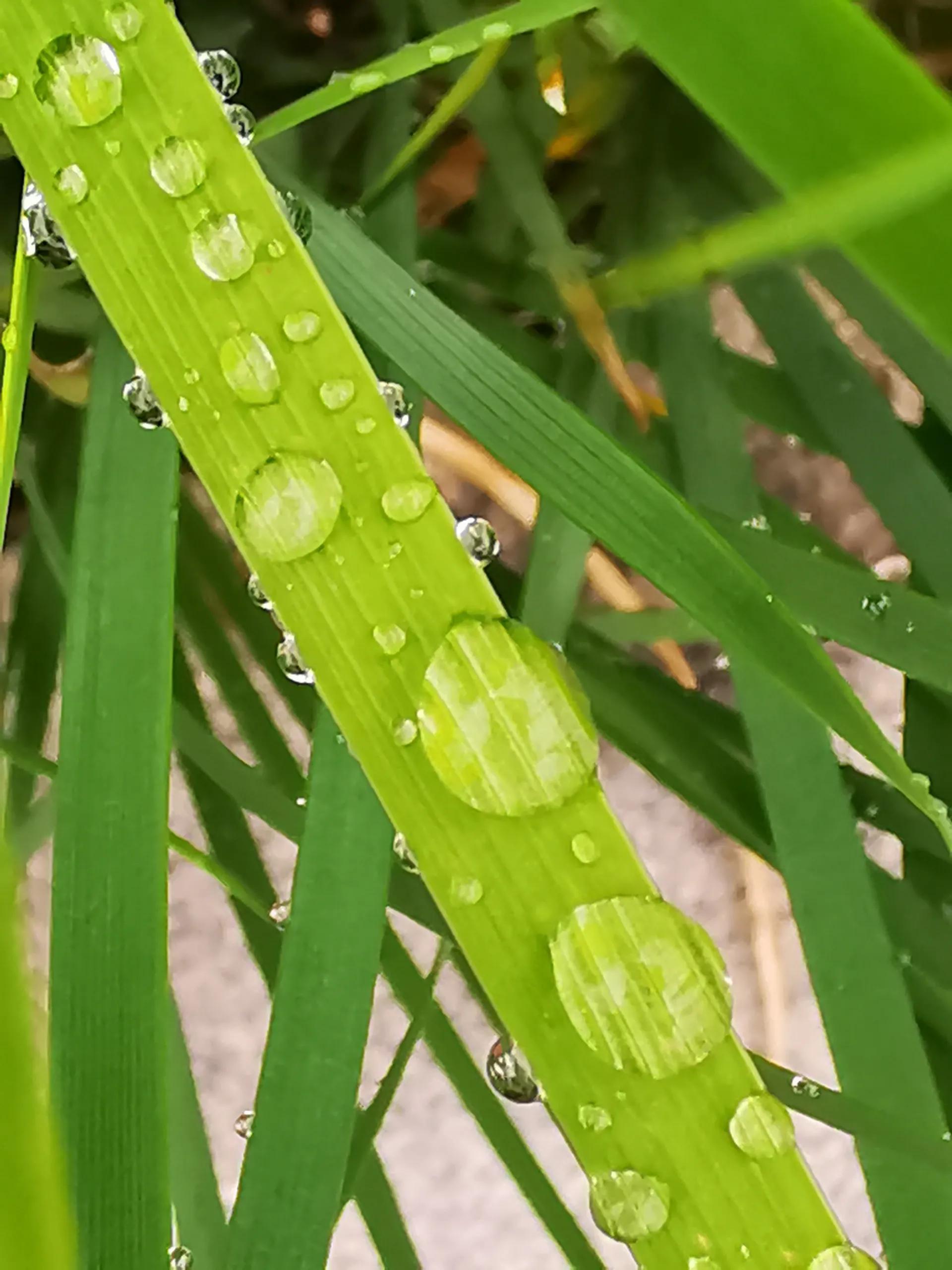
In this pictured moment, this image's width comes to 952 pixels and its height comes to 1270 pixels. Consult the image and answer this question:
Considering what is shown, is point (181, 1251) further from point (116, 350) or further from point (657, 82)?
point (657, 82)

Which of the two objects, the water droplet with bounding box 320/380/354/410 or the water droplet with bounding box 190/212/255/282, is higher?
the water droplet with bounding box 190/212/255/282

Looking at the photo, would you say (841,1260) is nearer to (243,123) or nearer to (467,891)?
(467,891)

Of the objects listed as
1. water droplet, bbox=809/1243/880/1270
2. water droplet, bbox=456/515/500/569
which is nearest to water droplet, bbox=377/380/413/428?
water droplet, bbox=456/515/500/569

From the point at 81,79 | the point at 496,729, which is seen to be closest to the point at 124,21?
the point at 81,79

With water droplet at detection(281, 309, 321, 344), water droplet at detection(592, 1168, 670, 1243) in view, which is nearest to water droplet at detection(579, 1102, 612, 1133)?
water droplet at detection(592, 1168, 670, 1243)

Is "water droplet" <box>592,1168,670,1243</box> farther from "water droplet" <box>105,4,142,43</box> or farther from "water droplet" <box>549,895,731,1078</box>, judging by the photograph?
"water droplet" <box>105,4,142,43</box>

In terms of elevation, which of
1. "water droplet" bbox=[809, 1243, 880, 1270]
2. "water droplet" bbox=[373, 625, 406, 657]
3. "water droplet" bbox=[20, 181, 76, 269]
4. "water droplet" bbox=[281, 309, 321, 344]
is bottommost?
"water droplet" bbox=[809, 1243, 880, 1270]

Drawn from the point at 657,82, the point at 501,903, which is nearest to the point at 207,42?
the point at 657,82
